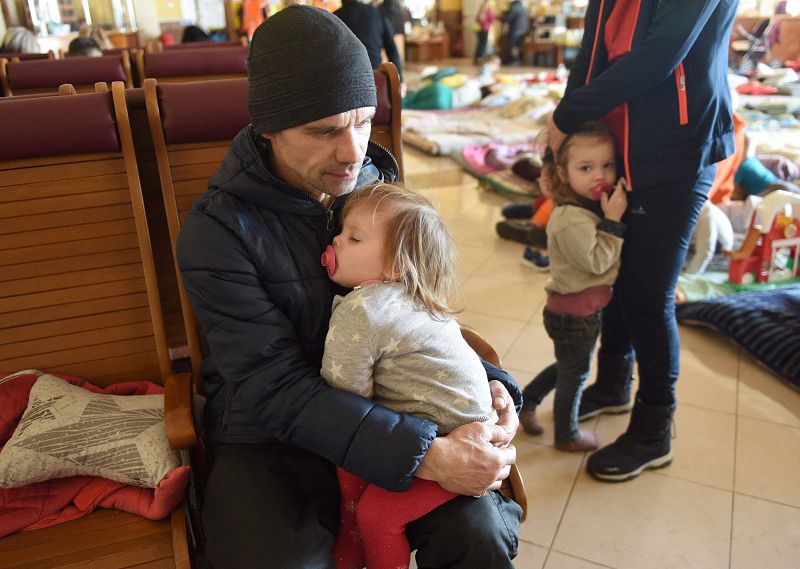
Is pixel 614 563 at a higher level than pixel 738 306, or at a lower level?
lower

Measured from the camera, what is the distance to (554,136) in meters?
1.92

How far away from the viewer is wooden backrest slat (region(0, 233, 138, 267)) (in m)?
1.51

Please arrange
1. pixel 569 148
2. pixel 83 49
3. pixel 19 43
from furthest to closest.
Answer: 1. pixel 19 43
2. pixel 83 49
3. pixel 569 148

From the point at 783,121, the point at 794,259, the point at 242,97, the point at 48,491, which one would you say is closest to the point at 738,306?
the point at 794,259

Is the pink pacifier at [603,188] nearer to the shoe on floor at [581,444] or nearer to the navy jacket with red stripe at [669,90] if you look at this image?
the navy jacket with red stripe at [669,90]

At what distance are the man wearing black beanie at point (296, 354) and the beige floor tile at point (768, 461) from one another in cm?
112

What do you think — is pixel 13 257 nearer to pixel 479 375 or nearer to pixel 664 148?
pixel 479 375

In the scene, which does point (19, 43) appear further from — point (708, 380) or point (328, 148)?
point (708, 380)

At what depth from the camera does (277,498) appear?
3.92 ft

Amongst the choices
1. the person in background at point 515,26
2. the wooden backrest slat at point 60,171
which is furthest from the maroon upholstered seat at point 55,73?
the person in background at point 515,26

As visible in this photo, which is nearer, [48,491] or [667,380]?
[48,491]

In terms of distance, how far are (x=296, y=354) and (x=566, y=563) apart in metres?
1.01

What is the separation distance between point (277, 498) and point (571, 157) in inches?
47.6

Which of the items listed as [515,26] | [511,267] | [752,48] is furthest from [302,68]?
[515,26]
